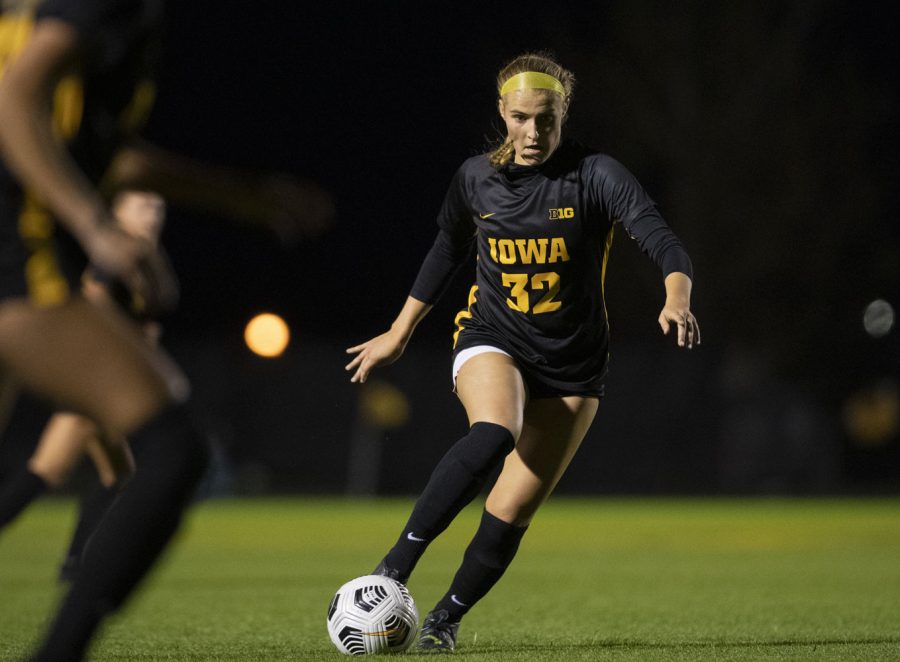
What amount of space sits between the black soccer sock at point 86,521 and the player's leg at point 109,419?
15.3 ft

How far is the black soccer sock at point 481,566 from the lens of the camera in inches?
228

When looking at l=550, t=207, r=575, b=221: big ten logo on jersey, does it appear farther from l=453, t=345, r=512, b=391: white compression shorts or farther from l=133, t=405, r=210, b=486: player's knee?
l=133, t=405, r=210, b=486: player's knee

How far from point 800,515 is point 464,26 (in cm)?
3248

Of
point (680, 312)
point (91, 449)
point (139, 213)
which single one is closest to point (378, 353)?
point (680, 312)

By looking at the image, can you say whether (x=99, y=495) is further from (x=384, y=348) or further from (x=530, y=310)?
(x=530, y=310)

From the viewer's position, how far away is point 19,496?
7.03 metres

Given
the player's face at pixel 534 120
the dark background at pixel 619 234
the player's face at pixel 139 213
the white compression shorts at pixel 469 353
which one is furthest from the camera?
the dark background at pixel 619 234

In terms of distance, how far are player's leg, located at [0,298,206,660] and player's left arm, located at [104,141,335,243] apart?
0.43 metres

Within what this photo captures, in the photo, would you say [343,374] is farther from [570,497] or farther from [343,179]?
[343,179]

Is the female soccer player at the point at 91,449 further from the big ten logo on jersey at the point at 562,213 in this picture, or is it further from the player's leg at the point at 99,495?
the big ten logo on jersey at the point at 562,213

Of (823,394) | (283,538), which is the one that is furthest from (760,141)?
(283,538)

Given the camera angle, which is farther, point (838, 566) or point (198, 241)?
point (198, 241)

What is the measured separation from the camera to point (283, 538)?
A: 15.0 m

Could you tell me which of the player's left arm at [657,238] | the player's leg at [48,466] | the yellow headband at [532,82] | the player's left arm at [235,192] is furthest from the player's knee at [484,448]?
the player's leg at [48,466]
